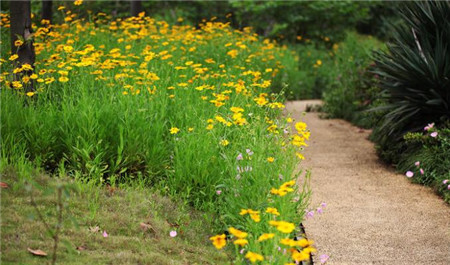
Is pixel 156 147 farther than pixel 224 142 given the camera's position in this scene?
Yes

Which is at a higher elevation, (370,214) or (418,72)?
(418,72)

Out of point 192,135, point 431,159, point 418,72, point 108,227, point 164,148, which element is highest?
point 418,72

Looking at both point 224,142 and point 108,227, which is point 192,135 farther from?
point 108,227

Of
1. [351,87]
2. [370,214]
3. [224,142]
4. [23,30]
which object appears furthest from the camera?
[351,87]

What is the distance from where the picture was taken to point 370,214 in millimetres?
5688

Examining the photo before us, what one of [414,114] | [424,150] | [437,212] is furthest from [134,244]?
[414,114]

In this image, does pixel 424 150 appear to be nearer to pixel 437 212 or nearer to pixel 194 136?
pixel 437 212

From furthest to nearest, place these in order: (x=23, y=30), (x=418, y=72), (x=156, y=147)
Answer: (x=418, y=72) → (x=23, y=30) → (x=156, y=147)

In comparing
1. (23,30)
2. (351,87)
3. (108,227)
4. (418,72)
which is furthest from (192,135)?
(351,87)

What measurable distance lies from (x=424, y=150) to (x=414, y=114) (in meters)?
0.70

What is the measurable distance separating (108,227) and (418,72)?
13.8 ft

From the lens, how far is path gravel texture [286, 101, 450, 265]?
4.81 meters

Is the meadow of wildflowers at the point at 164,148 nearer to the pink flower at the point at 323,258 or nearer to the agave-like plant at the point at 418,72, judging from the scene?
the pink flower at the point at 323,258

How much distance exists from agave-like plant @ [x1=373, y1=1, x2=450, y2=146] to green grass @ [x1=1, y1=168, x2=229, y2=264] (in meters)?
3.39
